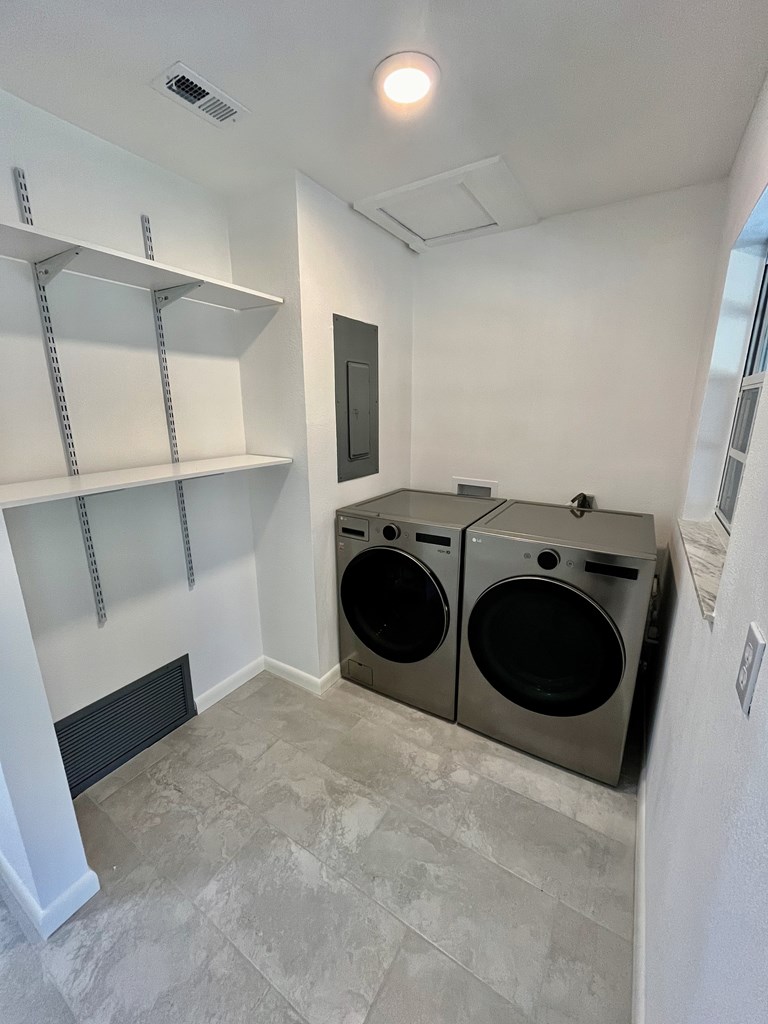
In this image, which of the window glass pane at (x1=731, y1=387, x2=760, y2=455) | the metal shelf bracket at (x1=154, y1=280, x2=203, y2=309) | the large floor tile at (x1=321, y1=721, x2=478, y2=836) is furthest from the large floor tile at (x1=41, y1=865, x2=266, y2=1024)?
the window glass pane at (x1=731, y1=387, x2=760, y2=455)

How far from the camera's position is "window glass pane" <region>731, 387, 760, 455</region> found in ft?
4.52

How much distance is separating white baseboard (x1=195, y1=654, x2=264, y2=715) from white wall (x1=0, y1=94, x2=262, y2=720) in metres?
0.05

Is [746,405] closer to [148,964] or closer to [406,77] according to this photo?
[406,77]

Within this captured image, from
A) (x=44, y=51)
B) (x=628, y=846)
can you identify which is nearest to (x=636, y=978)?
(x=628, y=846)

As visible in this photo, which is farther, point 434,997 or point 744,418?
point 744,418

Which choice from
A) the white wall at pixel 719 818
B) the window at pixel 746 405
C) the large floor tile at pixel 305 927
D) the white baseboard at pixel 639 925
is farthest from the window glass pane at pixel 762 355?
the large floor tile at pixel 305 927

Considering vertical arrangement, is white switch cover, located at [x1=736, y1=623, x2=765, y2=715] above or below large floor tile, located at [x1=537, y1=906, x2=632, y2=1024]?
above

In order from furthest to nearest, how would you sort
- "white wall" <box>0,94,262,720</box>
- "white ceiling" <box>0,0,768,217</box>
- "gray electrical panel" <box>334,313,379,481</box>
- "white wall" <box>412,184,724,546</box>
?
"gray electrical panel" <box>334,313,379,481</box>, "white wall" <box>412,184,724,546</box>, "white wall" <box>0,94,262,720</box>, "white ceiling" <box>0,0,768,217</box>

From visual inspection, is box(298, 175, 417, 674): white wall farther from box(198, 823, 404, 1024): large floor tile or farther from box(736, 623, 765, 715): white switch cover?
box(736, 623, 765, 715): white switch cover

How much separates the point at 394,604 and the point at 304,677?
2.18ft

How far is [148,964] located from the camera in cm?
115

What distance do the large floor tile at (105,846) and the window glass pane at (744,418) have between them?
7.99ft

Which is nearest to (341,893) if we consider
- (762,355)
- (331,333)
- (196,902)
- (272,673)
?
(196,902)

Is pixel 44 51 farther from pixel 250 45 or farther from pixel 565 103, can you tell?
pixel 565 103
